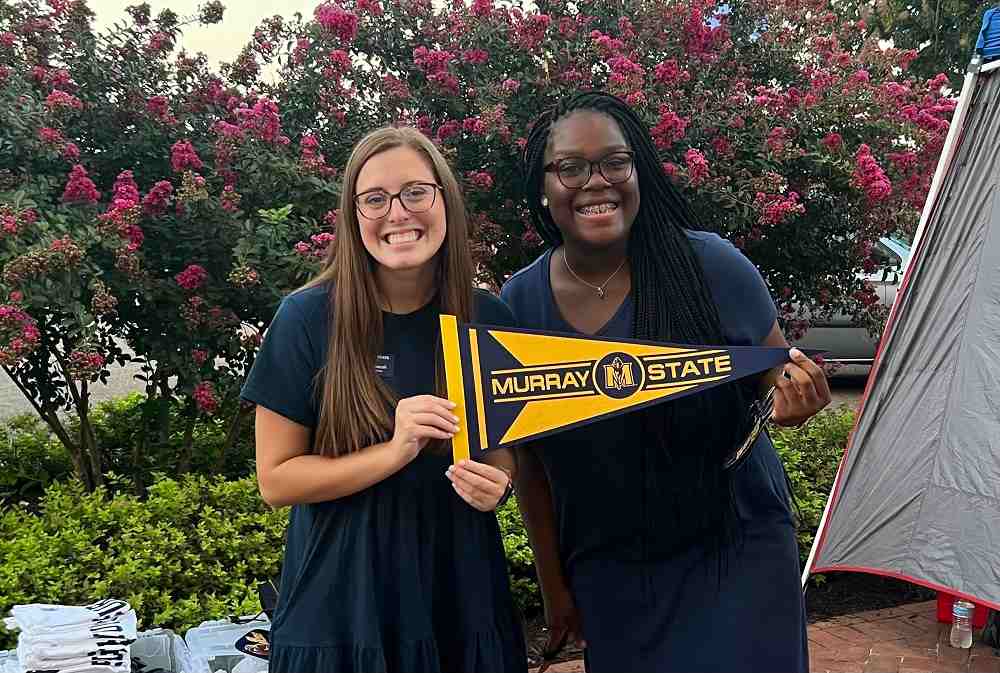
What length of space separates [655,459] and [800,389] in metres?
0.33

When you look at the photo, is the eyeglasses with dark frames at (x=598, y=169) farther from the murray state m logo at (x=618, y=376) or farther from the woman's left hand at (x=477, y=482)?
the woman's left hand at (x=477, y=482)

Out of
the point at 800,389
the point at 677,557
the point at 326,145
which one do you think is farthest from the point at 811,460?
the point at 800,389

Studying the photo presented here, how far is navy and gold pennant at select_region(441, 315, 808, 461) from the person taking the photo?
1866 mm

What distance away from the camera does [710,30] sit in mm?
5594

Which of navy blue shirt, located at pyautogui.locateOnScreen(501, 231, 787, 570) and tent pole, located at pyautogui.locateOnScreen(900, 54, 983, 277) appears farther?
tent pole, located at pyautogui.locateOnScreen(900, 54, 983, 277)

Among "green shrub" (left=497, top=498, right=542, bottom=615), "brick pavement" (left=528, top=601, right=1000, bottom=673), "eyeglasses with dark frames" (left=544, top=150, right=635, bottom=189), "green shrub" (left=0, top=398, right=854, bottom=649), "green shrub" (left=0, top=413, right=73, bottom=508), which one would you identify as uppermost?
"eyeglasses with dark frames" (left=544, top=150, right=635, bottom=189)

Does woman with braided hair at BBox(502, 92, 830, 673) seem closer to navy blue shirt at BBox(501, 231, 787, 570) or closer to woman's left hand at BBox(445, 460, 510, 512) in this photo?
navy blue shirt at BBox(501, 231, 787, 570)

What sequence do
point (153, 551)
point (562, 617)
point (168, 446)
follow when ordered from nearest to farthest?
point (562, 617)
point (153, 551)
point (168, 446)

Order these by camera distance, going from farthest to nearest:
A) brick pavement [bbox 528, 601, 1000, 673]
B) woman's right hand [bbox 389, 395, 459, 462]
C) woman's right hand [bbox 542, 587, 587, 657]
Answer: brick pavement [bbox 528, 601, 1000, 673] < woman's right hand [bbox 542, 587, 587, 657] < woman's right hand [bbox 389, 395, 459, 462]

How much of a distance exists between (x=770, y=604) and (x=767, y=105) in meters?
3.83

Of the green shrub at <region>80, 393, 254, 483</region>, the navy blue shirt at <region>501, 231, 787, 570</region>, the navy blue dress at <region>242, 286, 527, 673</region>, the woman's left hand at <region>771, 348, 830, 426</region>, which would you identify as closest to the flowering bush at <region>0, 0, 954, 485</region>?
the green shrub at <region>80, 393, 254, 483</region>

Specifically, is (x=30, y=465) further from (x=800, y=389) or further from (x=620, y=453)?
(x=800, y=389)

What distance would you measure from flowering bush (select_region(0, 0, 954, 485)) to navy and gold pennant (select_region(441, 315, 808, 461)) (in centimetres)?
250

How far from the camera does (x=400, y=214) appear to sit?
1929 millimetres
